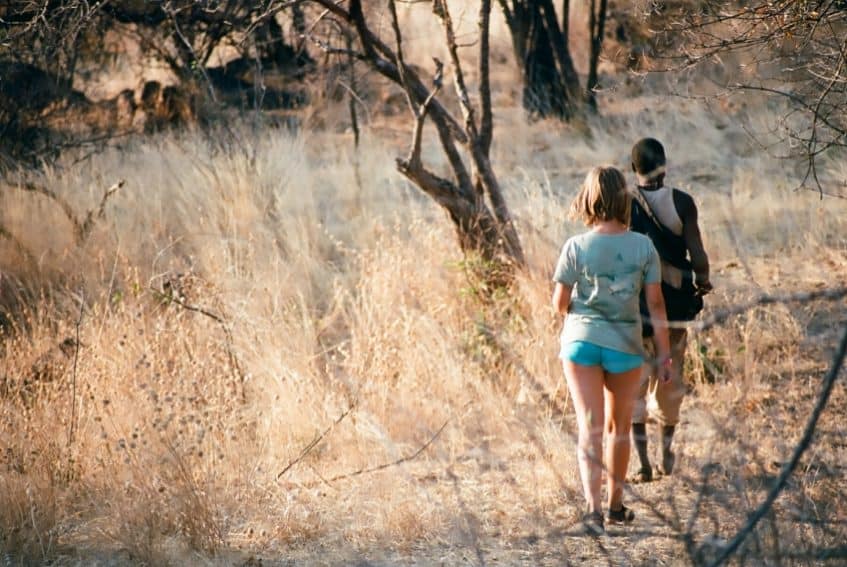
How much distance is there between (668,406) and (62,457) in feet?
10.3

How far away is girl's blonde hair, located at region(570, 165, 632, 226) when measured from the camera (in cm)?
467

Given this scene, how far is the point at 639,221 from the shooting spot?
5.20 meters

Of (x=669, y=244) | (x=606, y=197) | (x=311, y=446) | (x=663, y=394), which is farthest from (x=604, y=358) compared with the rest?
(x=311, y=446)

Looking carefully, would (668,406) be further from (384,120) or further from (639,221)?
(384,120)

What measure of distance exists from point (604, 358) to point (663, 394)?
0.97 m

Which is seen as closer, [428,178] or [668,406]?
[668,406]

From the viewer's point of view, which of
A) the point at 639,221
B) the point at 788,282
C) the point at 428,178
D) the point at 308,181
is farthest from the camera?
the point at 308,181

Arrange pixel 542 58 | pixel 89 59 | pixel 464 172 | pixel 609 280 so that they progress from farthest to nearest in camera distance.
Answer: pixel 542 58
pixel 89 59
pixel 464 172
pixel 609 280

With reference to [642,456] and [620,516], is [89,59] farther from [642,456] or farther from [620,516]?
[620,516]

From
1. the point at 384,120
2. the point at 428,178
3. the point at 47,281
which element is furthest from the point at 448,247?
the point at 384,120

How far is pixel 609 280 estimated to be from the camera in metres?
4.66

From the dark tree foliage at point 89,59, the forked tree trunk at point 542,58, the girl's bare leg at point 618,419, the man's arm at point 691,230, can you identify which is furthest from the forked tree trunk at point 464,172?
the forked tree trunk at point 542,58

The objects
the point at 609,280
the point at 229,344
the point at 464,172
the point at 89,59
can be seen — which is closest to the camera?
the point at 609,280

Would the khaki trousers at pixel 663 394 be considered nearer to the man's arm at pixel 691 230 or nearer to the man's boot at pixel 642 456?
the man's boot at pixel 642 456
